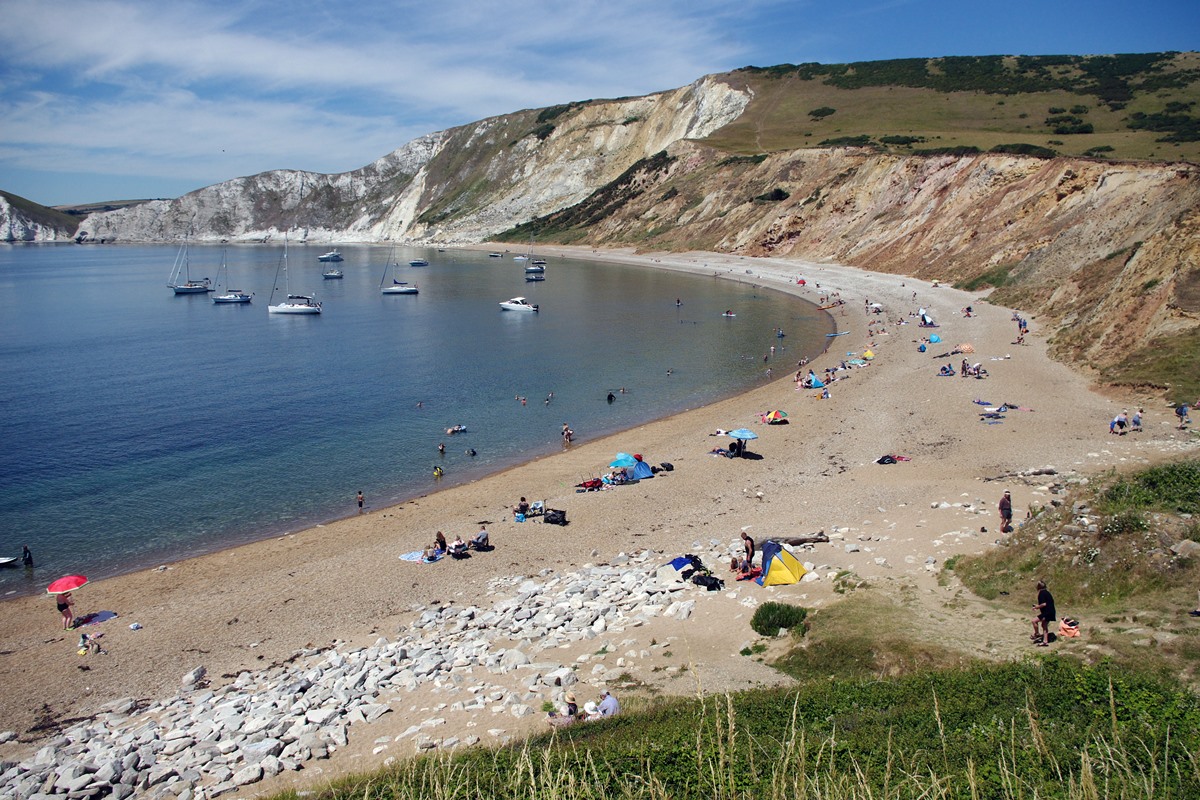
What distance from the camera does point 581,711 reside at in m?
13.5

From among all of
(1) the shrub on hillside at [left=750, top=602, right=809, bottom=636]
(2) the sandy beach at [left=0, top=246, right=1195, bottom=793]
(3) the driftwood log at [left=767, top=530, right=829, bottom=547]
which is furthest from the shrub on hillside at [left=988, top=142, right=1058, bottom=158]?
(1) the shrub on hillside at [left=750, top=602, right=809, bottom=636]

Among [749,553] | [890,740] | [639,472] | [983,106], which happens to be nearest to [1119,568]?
[749,553]

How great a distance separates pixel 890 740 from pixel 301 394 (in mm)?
43707

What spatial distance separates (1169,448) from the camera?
25031 mm

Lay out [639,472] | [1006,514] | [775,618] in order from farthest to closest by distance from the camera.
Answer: [639,472], [1006,514], [775,618]

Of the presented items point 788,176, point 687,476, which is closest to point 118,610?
point 687,476

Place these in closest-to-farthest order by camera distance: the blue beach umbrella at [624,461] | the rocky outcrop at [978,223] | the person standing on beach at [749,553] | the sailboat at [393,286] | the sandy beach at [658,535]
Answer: the sandy beach at [658,535] → the person standing on beach at [749,553] → the blue beach umbrella at [624,461] → the rocky outcrop at [978,223] → the sailboat at [393,286]

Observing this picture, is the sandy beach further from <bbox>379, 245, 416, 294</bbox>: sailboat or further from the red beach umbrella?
<bbox>379, 245, 416, 294</bbox>: sailboat

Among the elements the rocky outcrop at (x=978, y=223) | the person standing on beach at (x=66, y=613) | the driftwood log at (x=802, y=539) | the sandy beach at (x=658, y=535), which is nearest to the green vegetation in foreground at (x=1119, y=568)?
the sandy beach at (x=658, y=535)

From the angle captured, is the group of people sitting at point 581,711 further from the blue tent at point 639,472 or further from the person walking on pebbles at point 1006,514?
the blue tent at point 639,472

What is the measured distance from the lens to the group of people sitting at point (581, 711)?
12992mm

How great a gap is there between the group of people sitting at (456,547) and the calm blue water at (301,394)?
650 centimetres

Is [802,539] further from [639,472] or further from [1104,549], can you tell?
[639,472]

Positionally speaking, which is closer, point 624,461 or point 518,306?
point 624,461
